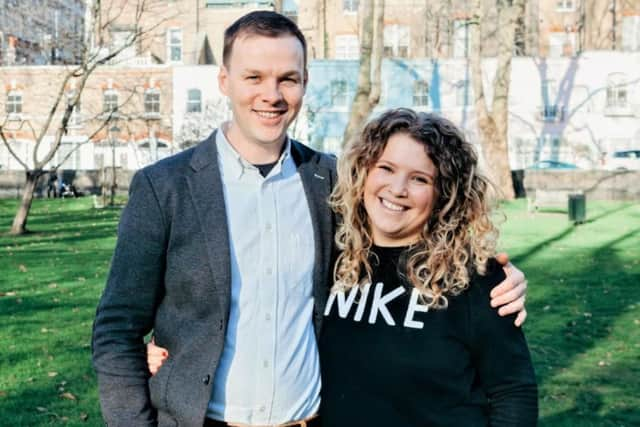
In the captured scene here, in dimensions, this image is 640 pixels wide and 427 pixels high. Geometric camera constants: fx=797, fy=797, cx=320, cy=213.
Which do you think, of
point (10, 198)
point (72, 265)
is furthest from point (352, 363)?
point (10, 198)

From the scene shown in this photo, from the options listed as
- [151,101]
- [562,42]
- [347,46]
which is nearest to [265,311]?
[151,101]

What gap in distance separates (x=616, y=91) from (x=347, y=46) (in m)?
15.3

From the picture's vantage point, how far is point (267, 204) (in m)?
2.85

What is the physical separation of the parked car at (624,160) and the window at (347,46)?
1596cm

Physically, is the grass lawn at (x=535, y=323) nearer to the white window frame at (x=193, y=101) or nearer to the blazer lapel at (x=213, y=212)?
the blazer lapel at (x=213, y=212)

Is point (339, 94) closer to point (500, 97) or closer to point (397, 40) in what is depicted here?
point (397, 40)

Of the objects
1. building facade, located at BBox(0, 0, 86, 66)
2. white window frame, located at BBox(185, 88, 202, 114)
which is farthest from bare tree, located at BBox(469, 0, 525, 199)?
white window frame, located at BBox(185, 88, 202, 114)

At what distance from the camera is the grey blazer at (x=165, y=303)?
8.77ft

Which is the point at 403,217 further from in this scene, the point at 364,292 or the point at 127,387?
the point at 127,387

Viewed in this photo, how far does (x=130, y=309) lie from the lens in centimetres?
270

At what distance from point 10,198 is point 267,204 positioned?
37.6 metres

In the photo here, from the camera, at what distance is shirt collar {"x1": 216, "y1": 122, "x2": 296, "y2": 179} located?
2.89 meters

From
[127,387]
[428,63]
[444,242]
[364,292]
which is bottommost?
[127,387]

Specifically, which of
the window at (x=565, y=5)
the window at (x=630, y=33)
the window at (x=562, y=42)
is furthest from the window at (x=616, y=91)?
the window at (x=565, y=5)
